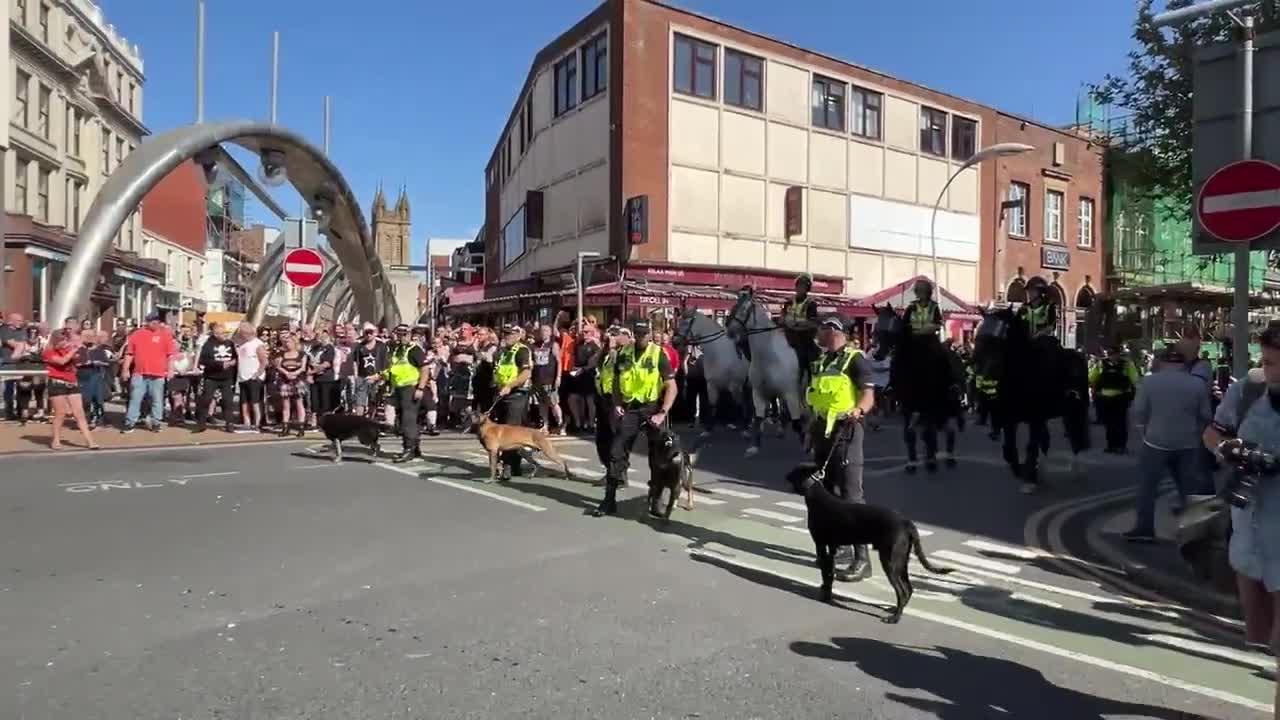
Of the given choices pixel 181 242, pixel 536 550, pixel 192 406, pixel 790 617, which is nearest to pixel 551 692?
pixel 790 617

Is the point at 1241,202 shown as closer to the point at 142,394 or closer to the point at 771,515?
the point at 771,515

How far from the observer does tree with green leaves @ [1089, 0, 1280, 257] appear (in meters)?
13.1

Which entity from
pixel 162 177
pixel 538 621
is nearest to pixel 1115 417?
pixel 538 621

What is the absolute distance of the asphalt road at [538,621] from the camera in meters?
4.41

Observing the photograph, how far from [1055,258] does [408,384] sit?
35394 mm

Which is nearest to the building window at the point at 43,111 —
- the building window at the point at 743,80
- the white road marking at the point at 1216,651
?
the building window at the point at 743,80

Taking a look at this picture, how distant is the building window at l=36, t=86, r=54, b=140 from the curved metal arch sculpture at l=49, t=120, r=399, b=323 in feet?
74.9

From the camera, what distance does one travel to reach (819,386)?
23.6ft

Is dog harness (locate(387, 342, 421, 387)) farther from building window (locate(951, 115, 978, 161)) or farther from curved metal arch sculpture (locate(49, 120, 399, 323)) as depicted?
building window (locate(951, 115, 978, 161))

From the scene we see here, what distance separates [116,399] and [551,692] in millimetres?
19576

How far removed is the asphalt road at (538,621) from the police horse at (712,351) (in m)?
5.01

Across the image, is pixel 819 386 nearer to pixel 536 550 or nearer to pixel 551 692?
pixel 536 550

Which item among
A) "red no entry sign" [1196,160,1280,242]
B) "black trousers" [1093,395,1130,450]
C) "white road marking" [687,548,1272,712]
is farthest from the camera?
"black trousers" [1093,395,1130,450]

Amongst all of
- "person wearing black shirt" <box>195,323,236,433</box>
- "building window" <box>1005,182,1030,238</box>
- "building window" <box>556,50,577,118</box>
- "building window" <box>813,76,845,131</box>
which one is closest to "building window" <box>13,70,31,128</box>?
"building window" <box>556,50,577,118</box>
